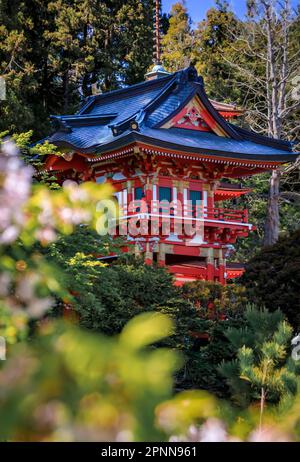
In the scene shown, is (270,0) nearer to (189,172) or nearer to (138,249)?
(189,172)

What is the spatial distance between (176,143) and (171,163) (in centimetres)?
135

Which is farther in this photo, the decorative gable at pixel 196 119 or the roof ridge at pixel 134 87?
the roof ridge at pixel 134 87

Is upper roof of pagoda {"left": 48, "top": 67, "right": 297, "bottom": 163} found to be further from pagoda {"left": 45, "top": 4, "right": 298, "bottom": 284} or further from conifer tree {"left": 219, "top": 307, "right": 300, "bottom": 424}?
conifer tree {"left": 219, "top": 307, "right": 300, "bottom": 424}

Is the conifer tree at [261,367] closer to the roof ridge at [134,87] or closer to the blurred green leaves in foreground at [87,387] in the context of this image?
the blurred green leaves in foreground at [87,387]

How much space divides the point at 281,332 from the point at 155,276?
5.52 m

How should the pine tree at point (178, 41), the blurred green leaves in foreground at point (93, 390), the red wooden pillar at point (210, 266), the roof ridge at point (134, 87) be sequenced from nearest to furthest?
the blurred green leaves in foreground at point (93, 390), the red wooden pillar at point (210, 266), the roof ridge at point (134, 87), the pine tree at point (178, 41)

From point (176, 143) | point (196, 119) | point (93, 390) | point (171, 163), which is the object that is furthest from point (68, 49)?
point (93, 390)

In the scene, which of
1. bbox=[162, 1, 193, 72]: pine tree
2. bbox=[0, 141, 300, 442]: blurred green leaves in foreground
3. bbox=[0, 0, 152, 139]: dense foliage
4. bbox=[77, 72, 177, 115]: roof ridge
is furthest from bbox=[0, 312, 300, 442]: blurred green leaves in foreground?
bbox=[162, 1, 193, 72]: pine tree

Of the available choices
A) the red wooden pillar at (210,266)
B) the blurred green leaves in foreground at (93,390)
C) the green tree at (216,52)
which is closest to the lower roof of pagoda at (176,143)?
the red wooden pillar at (210,266)

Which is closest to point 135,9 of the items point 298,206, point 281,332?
point 298,206

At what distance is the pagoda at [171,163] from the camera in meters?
16.5

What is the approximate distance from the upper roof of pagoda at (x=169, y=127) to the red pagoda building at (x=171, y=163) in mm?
29

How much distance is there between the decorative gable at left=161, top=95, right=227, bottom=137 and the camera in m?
18.1

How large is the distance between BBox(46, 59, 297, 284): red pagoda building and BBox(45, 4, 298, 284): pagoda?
1.1 inches
